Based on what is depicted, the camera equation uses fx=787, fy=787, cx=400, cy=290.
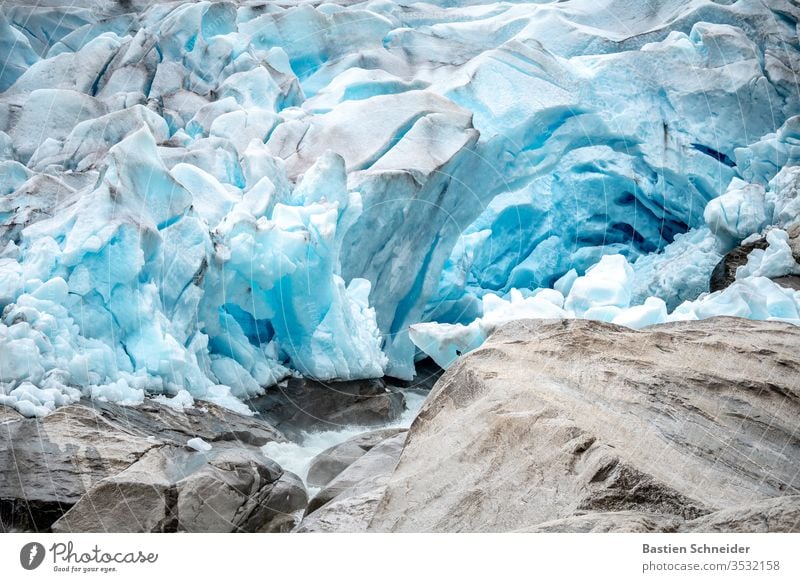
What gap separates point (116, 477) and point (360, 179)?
271cm

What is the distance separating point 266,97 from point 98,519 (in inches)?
136

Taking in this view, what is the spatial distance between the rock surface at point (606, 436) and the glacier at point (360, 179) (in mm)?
1450

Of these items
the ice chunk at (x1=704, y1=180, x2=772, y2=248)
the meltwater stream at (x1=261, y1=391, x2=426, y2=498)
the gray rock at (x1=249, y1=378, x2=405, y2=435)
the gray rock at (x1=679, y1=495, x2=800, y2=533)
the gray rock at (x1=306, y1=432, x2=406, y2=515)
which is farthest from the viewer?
the ice chunk at (x1=704, y1=180, x2=772, y2=248)

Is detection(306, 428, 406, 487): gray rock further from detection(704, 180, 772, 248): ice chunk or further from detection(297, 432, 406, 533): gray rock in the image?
detection(704, 180, 772, 248): ice chunk

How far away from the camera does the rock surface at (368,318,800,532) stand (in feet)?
6.00

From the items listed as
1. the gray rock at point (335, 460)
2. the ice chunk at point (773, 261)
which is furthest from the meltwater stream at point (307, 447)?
the ice chunk at point (773, 261)

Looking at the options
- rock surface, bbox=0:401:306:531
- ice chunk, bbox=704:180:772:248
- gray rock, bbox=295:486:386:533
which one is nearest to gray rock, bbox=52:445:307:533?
rock surface, bbox=0:401:306:531

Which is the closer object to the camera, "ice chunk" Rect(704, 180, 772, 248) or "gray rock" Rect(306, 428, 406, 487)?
"gray rock" Rect(306, 428, 406, 487)

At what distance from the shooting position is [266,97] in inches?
208

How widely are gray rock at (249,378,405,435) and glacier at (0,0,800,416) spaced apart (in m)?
0.10

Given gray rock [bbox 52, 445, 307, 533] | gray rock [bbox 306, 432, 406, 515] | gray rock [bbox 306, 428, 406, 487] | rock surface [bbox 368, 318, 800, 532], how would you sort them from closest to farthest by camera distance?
rock surface [bbox 368, 318, 800, 532] < gray rock [bbox 52, 445, 307, 533] < gray rock [bbox 306, 432, 406, 515] < gray rock [bbox 306, 428, 406, 487]

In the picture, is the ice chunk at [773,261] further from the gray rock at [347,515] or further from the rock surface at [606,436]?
the gray rock at [347,515]

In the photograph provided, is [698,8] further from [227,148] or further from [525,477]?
[525,477]
